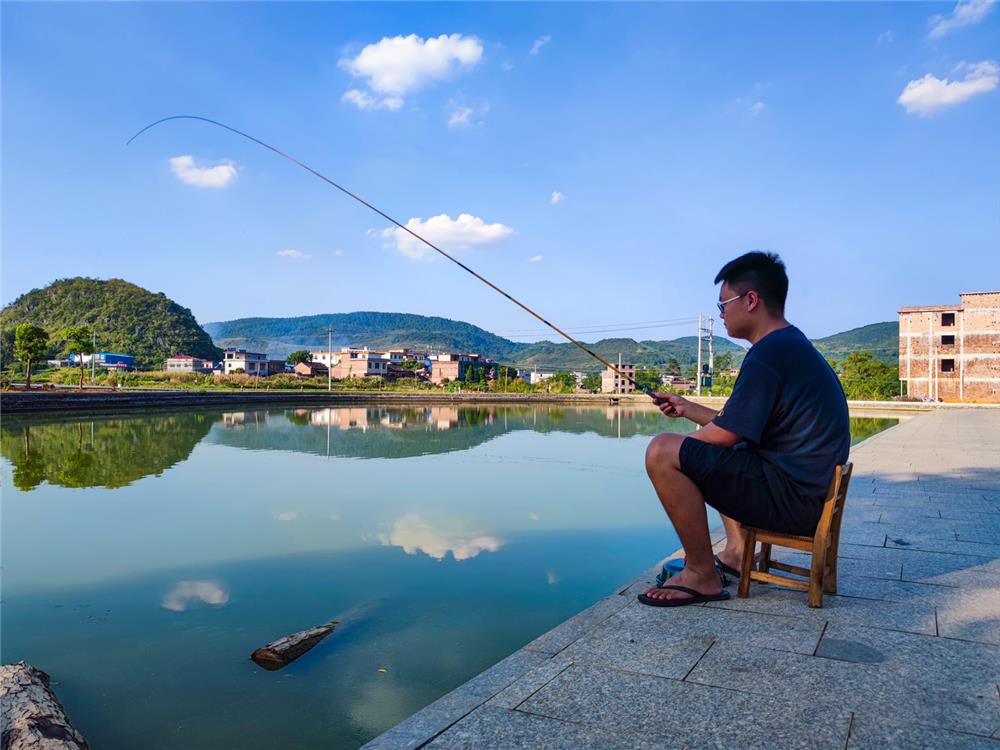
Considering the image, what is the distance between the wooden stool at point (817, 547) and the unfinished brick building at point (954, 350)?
43282 mm

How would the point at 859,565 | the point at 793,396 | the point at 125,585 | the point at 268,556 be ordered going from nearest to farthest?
the point at 793,396 → the point at 859,565 → the point at 125,585 → the point at 268,556

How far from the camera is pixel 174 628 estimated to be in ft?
12.8

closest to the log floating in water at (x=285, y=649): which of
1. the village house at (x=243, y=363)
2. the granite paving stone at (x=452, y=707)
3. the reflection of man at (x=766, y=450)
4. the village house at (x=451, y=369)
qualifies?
the granite paving stone at (x=452, y=707)

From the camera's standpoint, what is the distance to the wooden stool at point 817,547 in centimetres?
260

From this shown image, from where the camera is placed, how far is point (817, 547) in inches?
105

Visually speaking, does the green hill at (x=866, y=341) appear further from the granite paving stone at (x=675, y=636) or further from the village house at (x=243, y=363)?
the granite paving stone at (x=675, y=636)

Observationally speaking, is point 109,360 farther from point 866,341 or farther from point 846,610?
point 866,341

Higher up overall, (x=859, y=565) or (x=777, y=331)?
(x=777, y=331)

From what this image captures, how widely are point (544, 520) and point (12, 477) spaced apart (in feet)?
26.1

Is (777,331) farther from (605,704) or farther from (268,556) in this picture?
(268,556)

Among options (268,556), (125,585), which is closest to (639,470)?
(268,556)

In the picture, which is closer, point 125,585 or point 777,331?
point 777,331

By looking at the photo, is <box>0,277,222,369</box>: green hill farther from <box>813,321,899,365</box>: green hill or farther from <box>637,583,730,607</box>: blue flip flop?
<box>813,321,899,365</box>: green hill

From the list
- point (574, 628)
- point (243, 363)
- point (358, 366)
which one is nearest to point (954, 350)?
point (574, 628)
